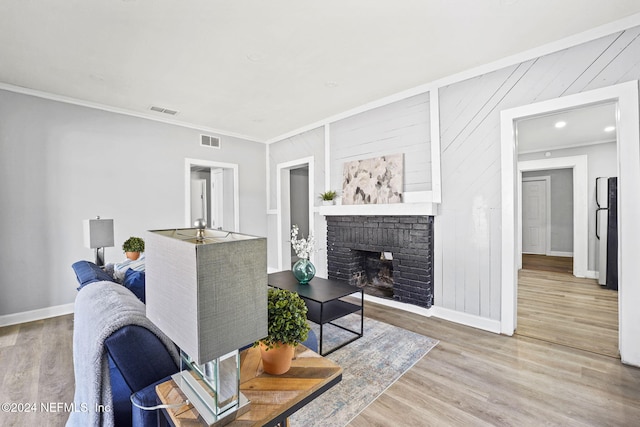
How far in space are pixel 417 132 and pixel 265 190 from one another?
3332 millimetres

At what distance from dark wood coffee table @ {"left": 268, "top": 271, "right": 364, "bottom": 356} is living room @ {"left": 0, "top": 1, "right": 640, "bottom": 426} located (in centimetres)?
108

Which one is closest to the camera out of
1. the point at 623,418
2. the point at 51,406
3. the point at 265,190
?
the point at 623,418

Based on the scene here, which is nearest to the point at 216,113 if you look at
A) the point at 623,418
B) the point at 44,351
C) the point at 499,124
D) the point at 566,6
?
the point at 44,351

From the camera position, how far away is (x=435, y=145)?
338 cm

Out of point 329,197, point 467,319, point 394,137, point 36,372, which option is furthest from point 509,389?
point 36,372

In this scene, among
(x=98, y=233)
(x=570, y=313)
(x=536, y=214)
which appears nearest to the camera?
(x=98, y=233)

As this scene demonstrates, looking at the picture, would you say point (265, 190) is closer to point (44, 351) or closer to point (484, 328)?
point (44, 351)

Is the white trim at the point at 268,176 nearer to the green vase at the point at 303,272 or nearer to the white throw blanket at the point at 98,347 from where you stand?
the green vase at the point at 303,272

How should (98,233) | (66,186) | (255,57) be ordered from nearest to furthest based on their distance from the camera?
(255,57), (98,233), (66,186)

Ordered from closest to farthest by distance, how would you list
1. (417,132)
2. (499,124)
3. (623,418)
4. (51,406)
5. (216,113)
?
(623,418) < (51,406) < (499,124) < (417,132) < (216,113)

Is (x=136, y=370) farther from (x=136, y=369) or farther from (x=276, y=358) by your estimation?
(x=276, y=358)

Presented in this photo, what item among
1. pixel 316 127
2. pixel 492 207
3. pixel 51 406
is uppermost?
pixel 316 127

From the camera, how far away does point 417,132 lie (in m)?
3.57

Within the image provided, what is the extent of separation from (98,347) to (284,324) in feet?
2.24
